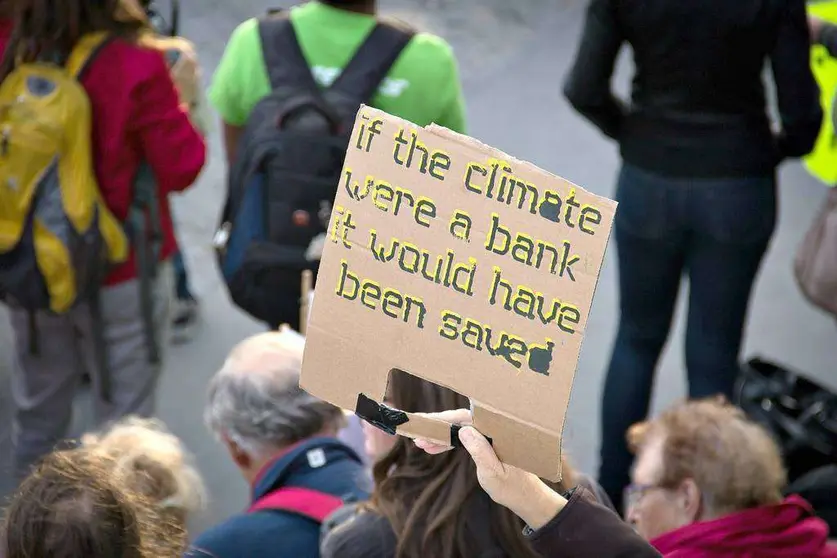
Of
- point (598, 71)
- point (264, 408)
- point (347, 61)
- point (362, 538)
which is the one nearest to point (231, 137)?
point (347, 61)

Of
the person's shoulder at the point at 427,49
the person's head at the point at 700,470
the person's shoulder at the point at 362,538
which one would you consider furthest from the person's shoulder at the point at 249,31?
the person's shoulder at the point at 362,538

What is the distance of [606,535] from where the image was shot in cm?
A: 156

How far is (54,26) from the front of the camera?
2.70m

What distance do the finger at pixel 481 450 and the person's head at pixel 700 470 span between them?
86 centimetres

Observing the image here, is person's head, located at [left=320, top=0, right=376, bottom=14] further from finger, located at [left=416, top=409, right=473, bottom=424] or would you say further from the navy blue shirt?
finger, located at [left=416, top=409, right=473, bottom=424]

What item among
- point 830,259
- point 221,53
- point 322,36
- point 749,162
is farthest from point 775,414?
point 221,53

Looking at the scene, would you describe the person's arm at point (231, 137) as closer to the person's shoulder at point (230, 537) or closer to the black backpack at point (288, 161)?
the black backpack at point (288, 161)

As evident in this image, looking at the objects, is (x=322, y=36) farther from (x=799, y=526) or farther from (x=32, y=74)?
(x=799, y=526)

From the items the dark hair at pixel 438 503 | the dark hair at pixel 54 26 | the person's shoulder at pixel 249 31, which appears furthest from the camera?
the person's shoulder at pixel 249 31

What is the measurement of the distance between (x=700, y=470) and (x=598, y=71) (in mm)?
1104

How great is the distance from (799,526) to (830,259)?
955mm

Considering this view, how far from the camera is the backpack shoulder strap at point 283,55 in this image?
9.64ft

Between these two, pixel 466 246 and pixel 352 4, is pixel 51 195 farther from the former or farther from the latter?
pixel 466 246

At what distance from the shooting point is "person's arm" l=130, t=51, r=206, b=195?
2789mm
